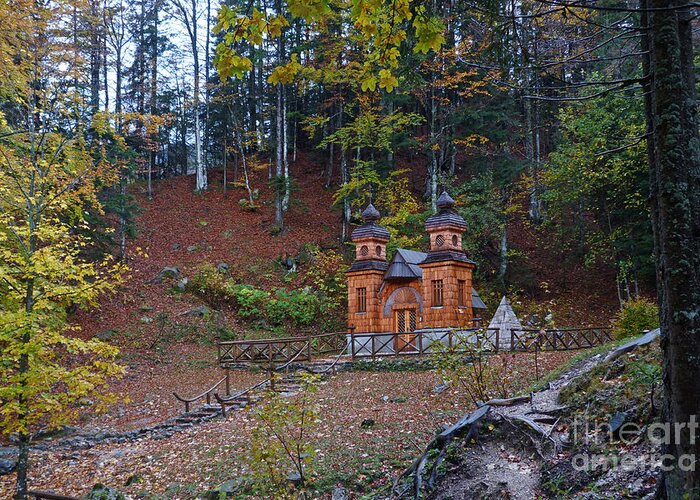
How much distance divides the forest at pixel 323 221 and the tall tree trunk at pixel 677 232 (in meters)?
0.02

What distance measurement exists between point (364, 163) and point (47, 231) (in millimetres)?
20355

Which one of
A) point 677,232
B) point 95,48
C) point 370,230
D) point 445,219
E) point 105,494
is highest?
point 95,48

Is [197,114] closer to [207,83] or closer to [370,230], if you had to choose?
[207,83]

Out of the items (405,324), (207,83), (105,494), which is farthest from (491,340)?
(207,83)

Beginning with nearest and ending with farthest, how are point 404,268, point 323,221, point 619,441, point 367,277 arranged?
point 619,441, point 404,268, point 367,277, point 323,221

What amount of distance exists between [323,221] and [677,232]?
31056mm

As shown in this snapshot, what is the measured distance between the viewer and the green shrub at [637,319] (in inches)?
598

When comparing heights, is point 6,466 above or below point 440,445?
below

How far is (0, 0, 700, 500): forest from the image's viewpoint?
459cm

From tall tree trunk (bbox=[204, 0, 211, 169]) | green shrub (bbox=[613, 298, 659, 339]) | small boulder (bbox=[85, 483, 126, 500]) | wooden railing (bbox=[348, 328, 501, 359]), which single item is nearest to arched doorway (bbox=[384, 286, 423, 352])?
wooden railing (bbox=[348, 328, 501, 359])

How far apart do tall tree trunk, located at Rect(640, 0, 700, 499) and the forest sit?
0.02 m

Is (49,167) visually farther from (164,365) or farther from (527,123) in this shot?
(527,123)

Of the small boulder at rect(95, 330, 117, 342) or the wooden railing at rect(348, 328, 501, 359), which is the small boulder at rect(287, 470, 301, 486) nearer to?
the wooden railing at rect(348, 328, 501, 359)

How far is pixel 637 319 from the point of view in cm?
1551
